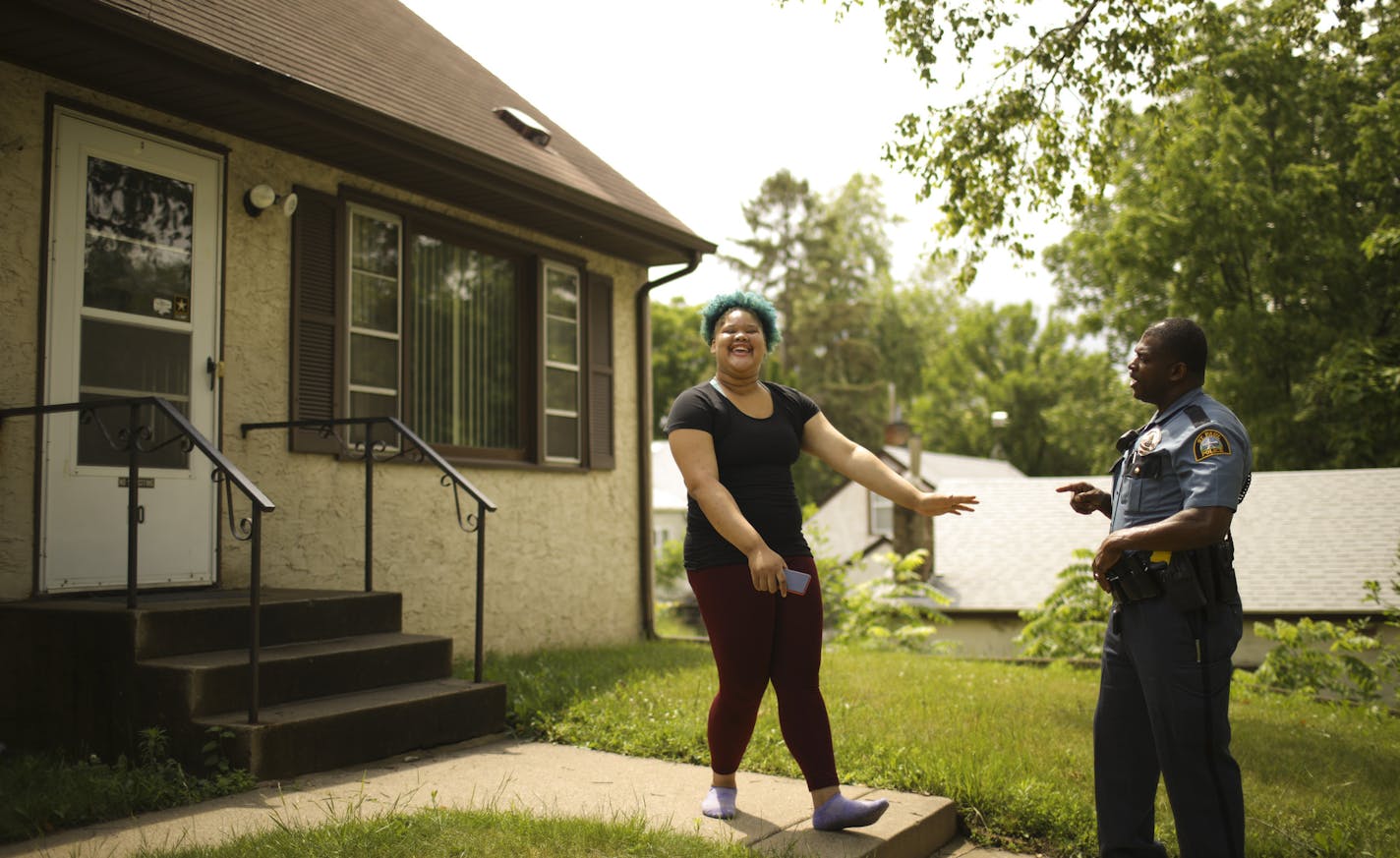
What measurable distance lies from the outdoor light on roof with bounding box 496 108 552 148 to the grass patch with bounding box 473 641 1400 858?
166 inches

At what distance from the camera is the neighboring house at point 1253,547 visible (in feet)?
47.0

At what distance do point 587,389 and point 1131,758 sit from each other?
21.1ft

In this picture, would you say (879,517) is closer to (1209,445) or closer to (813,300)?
(813,300)

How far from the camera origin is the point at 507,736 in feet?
18.9

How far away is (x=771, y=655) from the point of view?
393cm

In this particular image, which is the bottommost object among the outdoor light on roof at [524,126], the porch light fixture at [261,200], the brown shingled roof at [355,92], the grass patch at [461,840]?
the grass patch at [461,840]

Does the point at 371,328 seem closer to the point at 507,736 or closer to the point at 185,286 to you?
the point at 185,286

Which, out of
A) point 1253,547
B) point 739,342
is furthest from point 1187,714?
point 1253,547

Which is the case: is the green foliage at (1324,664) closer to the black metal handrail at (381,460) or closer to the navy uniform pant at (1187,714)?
the navy uniform pant at (1187,714)

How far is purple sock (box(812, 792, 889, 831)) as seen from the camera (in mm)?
3838

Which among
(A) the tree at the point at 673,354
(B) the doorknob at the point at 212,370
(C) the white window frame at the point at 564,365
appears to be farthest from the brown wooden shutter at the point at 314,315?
(A) the tree at the point at 673,354

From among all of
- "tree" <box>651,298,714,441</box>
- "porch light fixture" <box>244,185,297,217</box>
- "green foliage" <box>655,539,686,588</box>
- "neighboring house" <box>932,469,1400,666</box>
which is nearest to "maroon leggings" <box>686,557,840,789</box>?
"porch light fixture" <box>244,185,297,217</box>

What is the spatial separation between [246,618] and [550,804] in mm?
1997

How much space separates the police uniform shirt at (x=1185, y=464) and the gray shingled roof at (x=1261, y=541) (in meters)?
9.33
